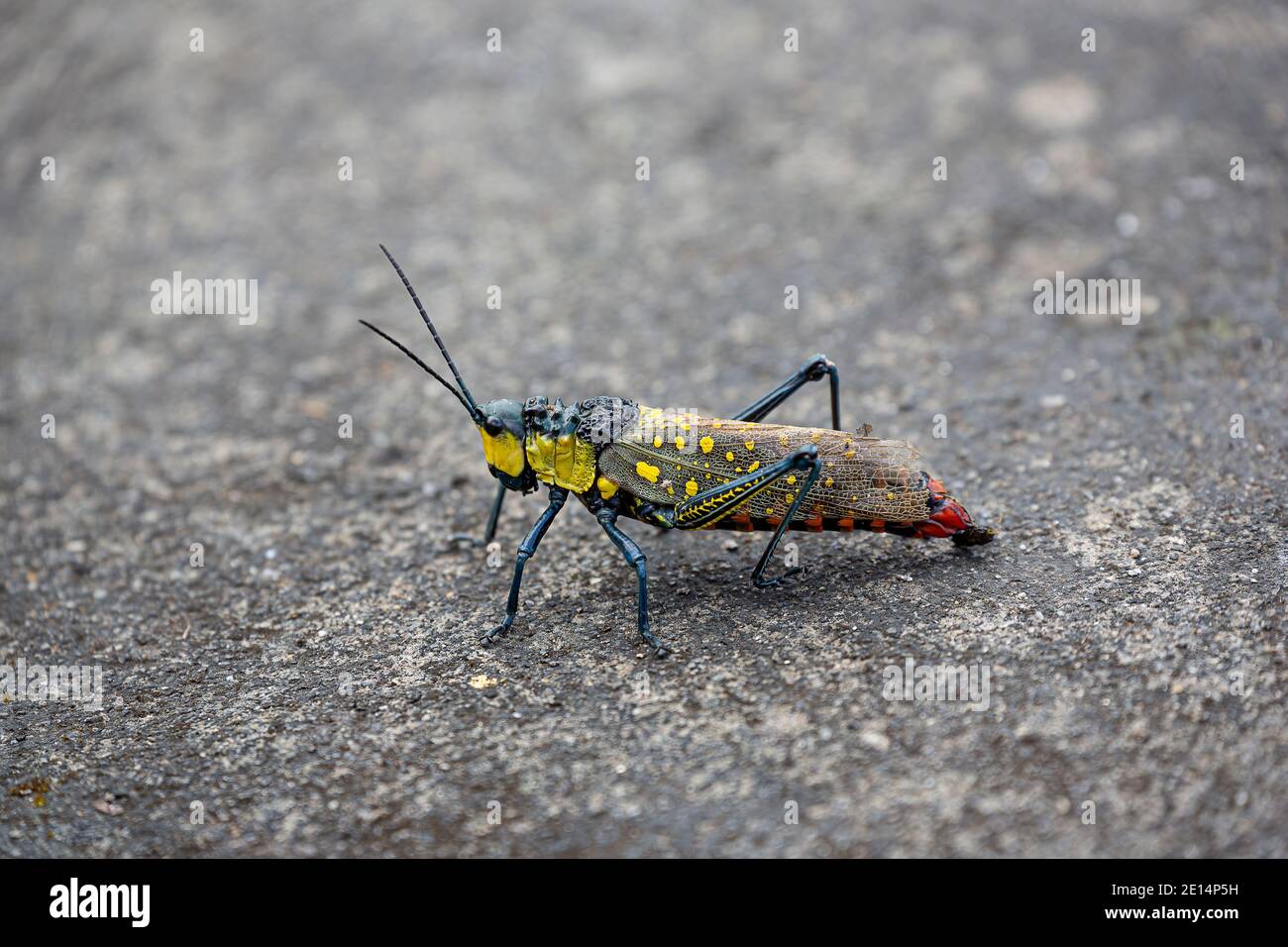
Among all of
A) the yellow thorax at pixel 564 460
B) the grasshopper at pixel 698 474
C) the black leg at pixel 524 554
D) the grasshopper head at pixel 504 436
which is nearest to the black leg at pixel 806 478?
the grasshopper at pixel 698 474

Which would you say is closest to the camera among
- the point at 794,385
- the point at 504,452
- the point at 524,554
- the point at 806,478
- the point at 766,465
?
the point at 806,478

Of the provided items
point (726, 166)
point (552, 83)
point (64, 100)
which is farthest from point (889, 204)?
point (64, 100)

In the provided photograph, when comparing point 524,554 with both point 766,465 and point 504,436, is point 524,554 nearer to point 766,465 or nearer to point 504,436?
point 504,436

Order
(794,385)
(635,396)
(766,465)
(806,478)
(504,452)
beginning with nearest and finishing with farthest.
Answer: (806,478) → (766,465) → (504,452) → (794,385) → (635,396)

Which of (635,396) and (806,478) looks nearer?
(806,478)

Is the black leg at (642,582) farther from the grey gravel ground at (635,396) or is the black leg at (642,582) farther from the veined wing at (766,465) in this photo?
the veined wing at (766,465)

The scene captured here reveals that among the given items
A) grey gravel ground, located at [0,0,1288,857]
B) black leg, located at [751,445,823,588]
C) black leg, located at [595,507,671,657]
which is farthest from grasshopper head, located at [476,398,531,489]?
black leg, located at [751,445,823,588]

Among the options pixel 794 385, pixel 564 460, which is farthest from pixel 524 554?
pixel 794 385

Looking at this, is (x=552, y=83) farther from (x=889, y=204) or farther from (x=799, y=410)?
(x=799, y=410)
